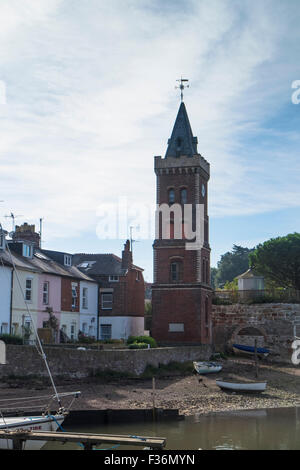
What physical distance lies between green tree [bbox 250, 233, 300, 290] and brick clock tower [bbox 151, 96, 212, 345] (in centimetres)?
2033

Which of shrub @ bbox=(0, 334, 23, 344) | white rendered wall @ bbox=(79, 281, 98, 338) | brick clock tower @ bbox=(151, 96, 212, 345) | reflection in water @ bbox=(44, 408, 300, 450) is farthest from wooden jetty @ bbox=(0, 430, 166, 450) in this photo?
white rendered wall @ bbox=(79, 281, 98, 338)

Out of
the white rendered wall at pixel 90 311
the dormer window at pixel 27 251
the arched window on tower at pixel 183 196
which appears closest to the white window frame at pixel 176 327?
the white rendered wall at pixel 90 311

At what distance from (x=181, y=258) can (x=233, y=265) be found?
70.9 m

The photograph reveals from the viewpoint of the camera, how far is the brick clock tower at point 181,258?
46.2m

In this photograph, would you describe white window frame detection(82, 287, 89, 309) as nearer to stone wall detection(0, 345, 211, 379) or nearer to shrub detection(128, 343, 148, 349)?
shrub detection(128, 343, 148, 349)

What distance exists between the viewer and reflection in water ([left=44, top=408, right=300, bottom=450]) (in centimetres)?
2297

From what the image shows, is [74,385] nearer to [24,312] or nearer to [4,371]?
[4,371]

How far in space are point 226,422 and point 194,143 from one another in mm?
29324

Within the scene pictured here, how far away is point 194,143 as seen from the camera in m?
50.7

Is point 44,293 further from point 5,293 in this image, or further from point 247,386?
point 247,386

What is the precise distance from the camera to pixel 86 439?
637 inches

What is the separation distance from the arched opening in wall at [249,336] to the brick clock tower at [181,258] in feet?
9.91

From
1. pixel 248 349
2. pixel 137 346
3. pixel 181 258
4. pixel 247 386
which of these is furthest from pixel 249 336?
pixel 247 386
